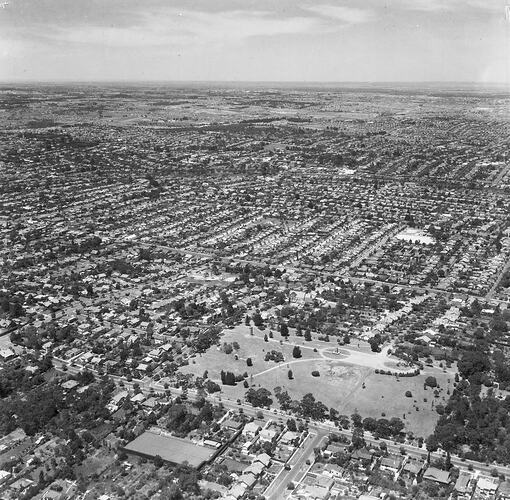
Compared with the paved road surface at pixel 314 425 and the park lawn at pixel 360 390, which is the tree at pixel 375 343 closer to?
the park lawn at pixel 360 390

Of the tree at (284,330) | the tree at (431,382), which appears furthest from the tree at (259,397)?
the tree at (431,382)

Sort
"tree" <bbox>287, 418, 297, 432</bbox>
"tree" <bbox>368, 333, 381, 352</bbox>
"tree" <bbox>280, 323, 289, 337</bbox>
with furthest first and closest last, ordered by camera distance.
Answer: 1. "tree" <bbox>280, 323, 289, 337</bbox>
2. "tree" <bbox>368, 333, 381, 352</bbox>
3. "tree" <bbox>287, 418, 297, 432</bbox>

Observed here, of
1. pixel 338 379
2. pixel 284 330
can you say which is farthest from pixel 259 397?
pixel 284 330

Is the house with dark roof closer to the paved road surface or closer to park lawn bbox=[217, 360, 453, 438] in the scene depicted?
the paved road surface

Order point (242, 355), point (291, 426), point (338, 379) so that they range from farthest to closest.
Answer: point (242, 355), point (338, 379), point (291, 426)

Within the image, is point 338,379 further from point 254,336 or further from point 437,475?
point 437,475

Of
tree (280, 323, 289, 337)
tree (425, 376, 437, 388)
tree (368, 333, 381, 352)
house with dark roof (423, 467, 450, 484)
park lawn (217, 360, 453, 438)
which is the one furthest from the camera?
tree (280, 323, 289, 337)

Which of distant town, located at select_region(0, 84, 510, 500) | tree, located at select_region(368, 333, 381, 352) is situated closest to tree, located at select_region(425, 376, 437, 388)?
distant town, located at select_region(0, 84, 510, 500)
